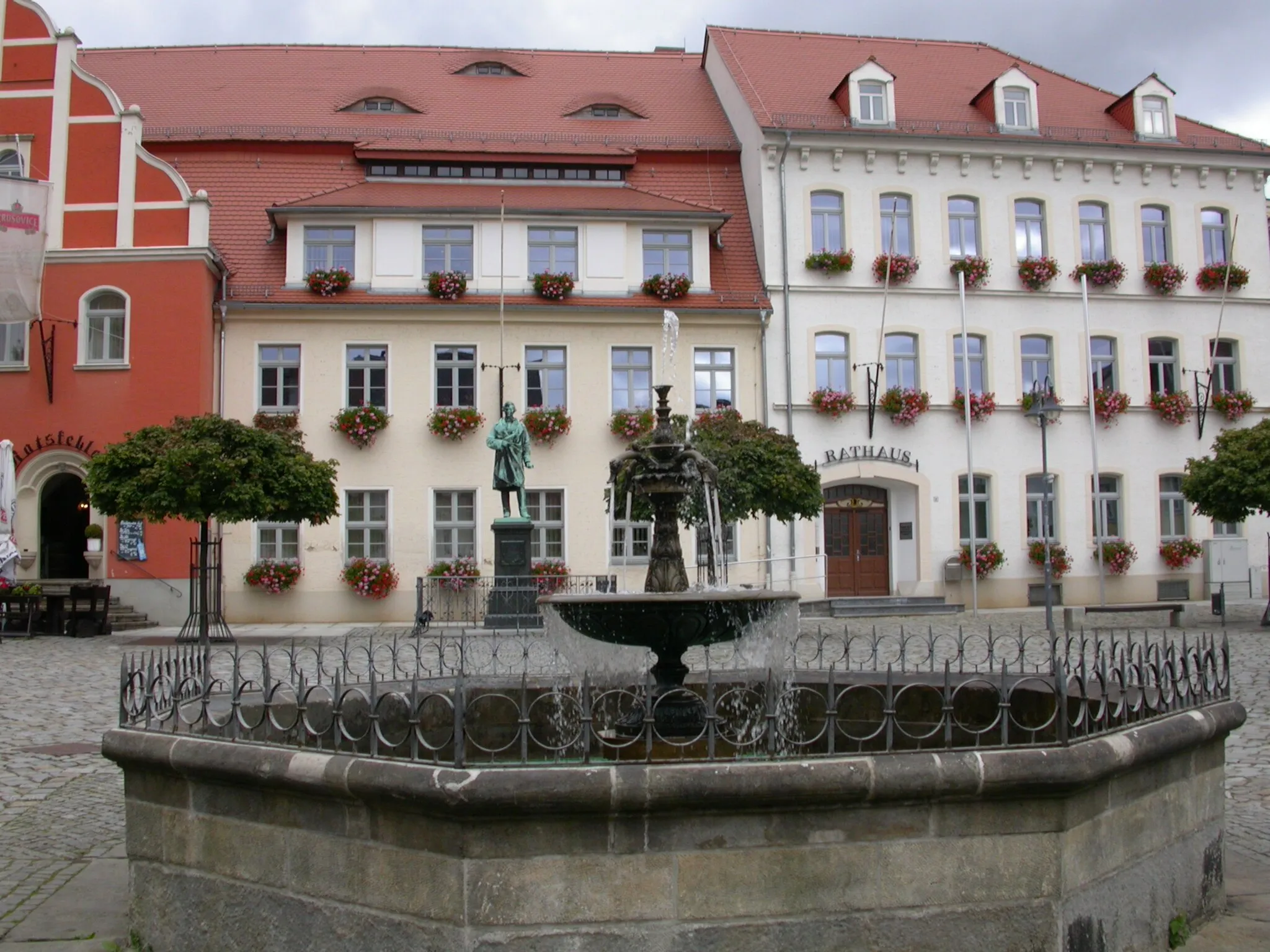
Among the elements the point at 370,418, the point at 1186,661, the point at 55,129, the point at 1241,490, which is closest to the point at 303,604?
the point at 370,418

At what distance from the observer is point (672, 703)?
22.9 feet

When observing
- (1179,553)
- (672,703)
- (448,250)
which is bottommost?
(672,703)

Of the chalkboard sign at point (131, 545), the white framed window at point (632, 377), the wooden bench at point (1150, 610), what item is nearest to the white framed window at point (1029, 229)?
the white framed window at point (632, 377)

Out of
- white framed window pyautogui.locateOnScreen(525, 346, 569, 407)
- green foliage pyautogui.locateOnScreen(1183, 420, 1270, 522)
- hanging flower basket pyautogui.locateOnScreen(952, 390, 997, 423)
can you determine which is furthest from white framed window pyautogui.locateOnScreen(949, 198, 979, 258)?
white framed window pyautogui.locateOnScreen(525, 346, 569, 407)

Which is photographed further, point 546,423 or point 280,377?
point 546,423

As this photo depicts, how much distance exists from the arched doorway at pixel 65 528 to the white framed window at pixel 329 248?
6.85 metres

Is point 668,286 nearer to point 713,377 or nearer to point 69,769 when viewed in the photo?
point 713,377

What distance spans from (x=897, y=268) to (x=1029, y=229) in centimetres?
359

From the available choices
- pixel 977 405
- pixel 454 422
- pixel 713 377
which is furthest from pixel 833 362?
pixel 454 422

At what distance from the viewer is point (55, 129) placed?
25.5 meters

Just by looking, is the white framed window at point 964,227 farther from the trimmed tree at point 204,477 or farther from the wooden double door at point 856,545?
the trimmed tree at point 204,477

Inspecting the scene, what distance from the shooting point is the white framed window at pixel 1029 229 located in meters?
28.9

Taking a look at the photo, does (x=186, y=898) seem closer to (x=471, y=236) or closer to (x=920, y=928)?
(x=920, y=928)

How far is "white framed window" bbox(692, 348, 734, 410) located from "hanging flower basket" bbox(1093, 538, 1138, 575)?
29.0 ft
